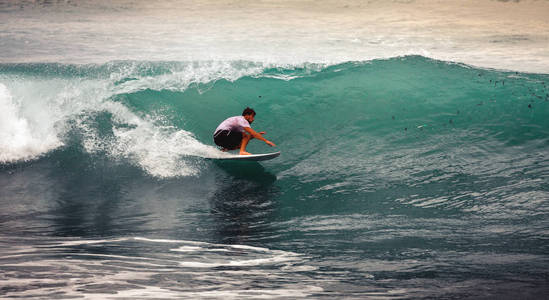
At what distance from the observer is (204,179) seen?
7.19m

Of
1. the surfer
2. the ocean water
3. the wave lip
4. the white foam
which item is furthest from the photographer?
the wave lip

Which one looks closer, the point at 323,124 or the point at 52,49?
the point at 323,124

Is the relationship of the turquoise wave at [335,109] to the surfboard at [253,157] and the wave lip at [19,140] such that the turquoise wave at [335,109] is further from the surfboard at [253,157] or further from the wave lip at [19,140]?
the surfboard at [253,157]

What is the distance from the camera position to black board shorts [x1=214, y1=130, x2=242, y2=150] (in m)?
7.17

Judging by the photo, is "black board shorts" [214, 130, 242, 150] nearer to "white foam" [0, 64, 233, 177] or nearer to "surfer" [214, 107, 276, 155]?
"surfer" [214, 107, 276, 155]

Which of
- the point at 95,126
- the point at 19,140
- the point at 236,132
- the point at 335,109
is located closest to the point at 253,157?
the point at 236,132

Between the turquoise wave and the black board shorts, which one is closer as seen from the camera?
the black board shorts

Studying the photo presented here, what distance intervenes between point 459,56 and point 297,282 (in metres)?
15.1

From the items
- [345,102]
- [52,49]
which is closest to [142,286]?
[345,102]

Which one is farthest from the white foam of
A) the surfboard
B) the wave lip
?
the surfboard

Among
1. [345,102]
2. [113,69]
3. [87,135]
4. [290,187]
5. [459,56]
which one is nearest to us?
[290,187]

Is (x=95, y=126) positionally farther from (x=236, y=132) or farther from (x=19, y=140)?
(x=236, y=132)

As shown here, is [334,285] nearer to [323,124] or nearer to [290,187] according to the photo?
[290,187]

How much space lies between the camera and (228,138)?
7215 mm
